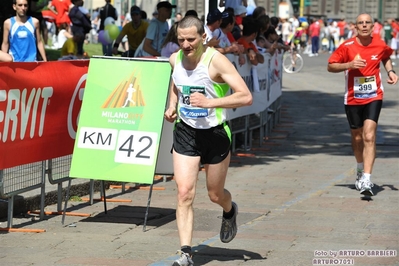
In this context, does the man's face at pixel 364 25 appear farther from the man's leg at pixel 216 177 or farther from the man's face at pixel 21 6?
the man's leg at pixel 216 177

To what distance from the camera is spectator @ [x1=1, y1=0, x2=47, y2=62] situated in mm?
12312

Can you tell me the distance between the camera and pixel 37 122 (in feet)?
28.9

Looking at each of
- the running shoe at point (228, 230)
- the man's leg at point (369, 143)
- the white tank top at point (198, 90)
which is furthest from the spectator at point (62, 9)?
the white tank top at point (198, 90)

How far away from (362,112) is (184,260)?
4.73 metres

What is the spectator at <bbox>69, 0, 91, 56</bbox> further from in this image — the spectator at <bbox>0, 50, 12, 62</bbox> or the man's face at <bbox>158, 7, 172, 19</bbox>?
the spectator at <bbox>0, 50, 12, 62</bbox>

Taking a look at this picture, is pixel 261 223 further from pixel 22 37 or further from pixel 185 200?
pixel 22 37

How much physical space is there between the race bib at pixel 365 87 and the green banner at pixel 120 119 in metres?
2.85

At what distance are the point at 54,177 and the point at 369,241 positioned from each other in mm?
3122

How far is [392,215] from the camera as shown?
9.41 m

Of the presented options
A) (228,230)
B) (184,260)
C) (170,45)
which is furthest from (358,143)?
(184,260)

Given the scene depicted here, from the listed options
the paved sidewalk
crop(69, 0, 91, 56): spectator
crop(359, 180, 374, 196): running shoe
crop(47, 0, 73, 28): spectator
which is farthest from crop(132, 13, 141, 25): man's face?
crop(47, 0, 73, 28): spectator

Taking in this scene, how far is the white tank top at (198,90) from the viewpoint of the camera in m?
7.08

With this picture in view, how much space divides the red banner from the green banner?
265mm

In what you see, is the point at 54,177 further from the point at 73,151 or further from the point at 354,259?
the point at 354,259
